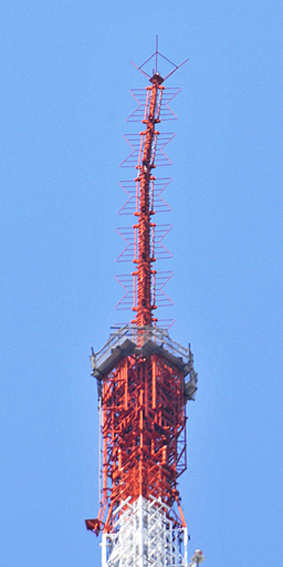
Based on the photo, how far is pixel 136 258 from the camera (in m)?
190

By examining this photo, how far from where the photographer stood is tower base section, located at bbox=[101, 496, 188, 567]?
17200 cm

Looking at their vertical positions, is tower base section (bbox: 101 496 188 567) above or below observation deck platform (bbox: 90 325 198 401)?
below

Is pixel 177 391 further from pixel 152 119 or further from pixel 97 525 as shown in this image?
pixel 152 119

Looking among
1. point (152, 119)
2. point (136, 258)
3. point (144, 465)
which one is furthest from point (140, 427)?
point (152, 119)

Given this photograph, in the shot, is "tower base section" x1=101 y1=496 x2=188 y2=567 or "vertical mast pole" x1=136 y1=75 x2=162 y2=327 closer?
"tower base section" x1=101 y1=496 x2=188 y2=567

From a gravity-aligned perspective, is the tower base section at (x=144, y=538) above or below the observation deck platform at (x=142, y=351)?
below

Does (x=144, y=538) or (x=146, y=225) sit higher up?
(x=146, y=225)

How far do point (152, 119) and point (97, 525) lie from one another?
3576 cm

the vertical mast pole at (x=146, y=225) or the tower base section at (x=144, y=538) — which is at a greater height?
the vertical mast pole at (x=146, y=225)

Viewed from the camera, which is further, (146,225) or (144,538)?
(146,225)

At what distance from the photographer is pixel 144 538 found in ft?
568

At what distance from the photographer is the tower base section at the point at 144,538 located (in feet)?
564

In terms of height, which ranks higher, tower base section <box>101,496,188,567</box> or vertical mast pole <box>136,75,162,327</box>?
vertical mast pole <box>136,75,162,327</box>

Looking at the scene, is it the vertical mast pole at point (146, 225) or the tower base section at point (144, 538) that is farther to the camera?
the vertical mast pole at point (146, 225)
